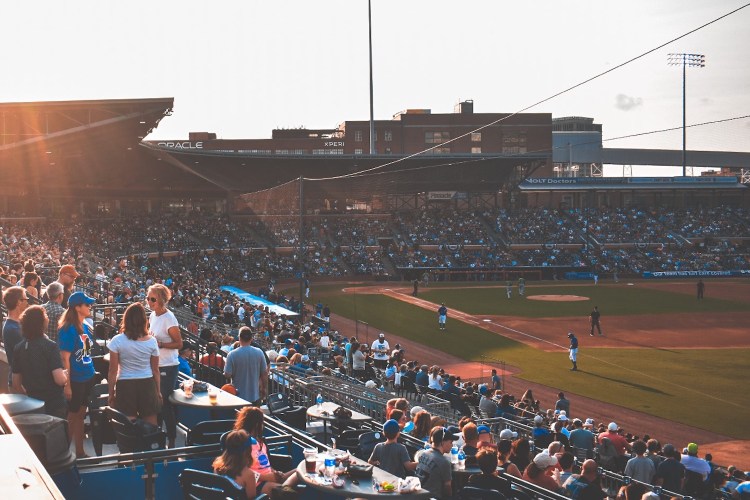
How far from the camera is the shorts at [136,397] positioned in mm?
7305

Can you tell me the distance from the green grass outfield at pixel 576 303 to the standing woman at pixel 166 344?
112 ft

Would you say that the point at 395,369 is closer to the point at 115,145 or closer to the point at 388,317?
the point at 388,317

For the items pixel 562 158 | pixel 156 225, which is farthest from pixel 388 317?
pixel 562 158

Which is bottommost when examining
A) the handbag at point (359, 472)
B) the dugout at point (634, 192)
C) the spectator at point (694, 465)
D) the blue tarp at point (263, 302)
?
the spectator at point (694, 465)

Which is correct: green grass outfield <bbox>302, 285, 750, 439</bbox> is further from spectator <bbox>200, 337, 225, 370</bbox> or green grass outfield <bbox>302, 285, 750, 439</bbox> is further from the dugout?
the dugout

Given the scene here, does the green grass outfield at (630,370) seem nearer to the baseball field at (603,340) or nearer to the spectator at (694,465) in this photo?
the baseball field at (603,340)

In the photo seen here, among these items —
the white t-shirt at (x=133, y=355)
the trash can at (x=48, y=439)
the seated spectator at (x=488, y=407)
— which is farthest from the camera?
the seated spectator at (x=488, y=407)

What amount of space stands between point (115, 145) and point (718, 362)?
31.8m

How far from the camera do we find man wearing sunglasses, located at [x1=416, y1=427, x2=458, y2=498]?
671cm

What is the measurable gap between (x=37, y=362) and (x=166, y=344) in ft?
5.51

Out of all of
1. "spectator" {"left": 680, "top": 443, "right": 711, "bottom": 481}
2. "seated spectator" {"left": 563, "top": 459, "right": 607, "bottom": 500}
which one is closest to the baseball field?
"spectator" {"left": 680, "top": 443, "right": 711, "bottom": 481}

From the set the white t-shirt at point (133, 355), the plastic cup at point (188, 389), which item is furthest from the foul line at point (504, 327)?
the white t-shirt at point (133, 355)

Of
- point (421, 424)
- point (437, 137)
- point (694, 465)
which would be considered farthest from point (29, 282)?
point (437, 137)

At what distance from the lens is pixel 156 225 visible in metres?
57.2
